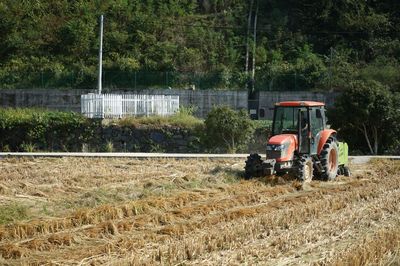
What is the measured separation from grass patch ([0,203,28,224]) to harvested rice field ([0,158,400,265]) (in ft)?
0.06

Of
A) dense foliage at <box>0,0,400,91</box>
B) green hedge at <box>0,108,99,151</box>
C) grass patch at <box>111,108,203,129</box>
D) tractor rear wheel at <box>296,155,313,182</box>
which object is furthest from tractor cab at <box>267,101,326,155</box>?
dense foliage at <box>0,0,400,91</box>

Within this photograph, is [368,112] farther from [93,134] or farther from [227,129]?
[93,134]

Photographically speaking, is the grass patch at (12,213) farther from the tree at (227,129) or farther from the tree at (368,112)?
the tree at (368,112)

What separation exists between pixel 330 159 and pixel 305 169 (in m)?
1.82

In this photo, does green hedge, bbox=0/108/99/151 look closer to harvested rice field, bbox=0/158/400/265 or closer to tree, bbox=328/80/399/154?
harvested rice field, bbox=0/158/400/265

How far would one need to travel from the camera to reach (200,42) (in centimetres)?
4053

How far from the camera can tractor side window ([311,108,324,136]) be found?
51.7 feet

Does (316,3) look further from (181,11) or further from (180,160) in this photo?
(180,160)

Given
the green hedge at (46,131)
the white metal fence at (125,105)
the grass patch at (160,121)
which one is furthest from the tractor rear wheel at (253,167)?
the white metal fence at (125,105)

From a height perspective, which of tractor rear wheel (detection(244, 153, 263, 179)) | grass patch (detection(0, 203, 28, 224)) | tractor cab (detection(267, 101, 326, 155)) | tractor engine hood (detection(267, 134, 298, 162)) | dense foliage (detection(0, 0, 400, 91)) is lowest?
grass patch (detection(0, 203, 28, 224))

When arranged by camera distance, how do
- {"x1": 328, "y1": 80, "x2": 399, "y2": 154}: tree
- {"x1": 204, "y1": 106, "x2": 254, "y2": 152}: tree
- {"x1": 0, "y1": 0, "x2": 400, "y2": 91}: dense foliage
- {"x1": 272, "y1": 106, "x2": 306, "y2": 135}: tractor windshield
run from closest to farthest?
{"x1": 272, "y1": 106, "x2": 306, "y2": 135}: tractor windshield
{"x1": 204, "y1": 106, "x2": 254, "y2": 152}: tree
{"x1": 328, "y1": 80, "x2": 399, "y2": 154}: tree
{"x1": 0, "y1": 0, "x2": 400, "y2": 91}: dense foliage

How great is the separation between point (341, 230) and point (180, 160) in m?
11.3

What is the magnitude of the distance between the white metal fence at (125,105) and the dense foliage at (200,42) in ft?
23.9

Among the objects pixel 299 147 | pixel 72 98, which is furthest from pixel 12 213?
pixel 72 98
